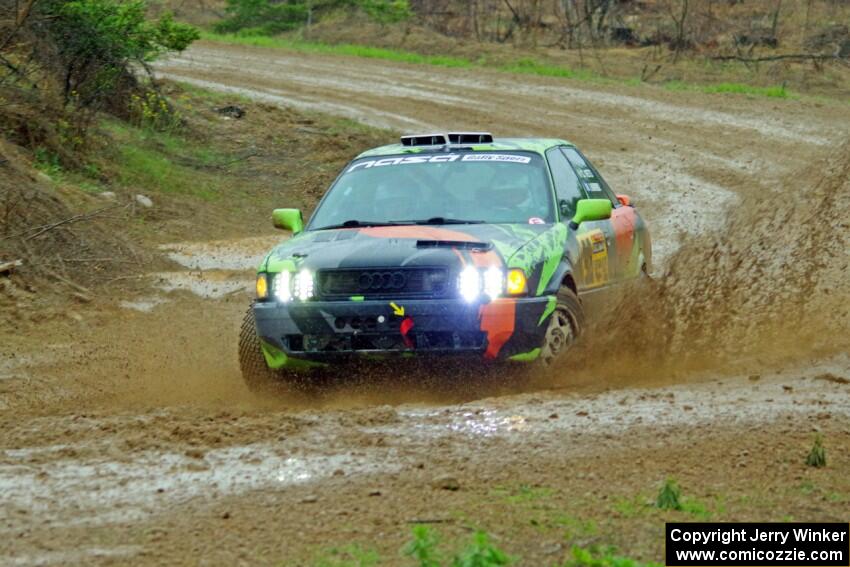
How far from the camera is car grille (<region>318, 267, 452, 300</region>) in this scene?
7.70 m

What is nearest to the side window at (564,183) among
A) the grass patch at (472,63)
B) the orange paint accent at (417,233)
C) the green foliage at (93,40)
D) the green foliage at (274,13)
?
the orange paint accent at (417,233)

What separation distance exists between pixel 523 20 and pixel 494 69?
24.1 ft

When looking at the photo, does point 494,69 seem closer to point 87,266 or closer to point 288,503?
point 87,266

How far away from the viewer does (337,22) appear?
119ft

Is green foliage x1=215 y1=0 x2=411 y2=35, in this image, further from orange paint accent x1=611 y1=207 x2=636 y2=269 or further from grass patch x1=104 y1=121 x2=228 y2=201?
orange paint accent x1=611 y1=207 x2=636 y2=269

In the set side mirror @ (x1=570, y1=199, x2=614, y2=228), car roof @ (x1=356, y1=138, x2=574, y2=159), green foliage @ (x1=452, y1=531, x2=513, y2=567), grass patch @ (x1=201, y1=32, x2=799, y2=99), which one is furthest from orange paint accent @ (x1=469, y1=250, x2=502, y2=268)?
grass patch @ (x1=201, y1=32, x2=799, y2=99)

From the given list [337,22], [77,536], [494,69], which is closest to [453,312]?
[77,536]

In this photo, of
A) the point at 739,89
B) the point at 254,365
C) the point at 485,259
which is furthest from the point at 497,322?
the point at 739,89

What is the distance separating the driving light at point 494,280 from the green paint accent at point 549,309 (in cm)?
30

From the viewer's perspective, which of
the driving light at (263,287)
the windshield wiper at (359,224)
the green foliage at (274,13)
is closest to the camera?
the driving light at (263,287)

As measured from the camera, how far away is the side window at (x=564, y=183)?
8995 mm

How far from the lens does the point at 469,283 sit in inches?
302

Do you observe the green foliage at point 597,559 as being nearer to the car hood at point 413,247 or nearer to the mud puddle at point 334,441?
the mud puddle at point 334,441

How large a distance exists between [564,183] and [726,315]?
4.99ft
